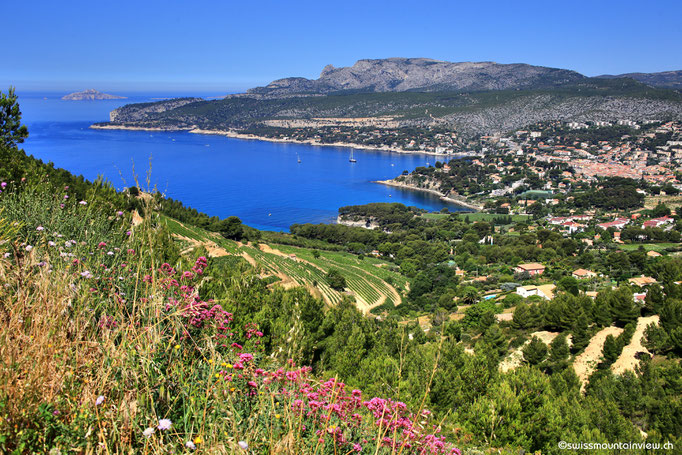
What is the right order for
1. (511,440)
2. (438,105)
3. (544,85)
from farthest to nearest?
1. (544,85)
2. (438,105)
3. (511,440)

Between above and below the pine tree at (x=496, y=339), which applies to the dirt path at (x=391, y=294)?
below

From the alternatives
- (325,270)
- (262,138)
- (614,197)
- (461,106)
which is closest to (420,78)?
(461,106)

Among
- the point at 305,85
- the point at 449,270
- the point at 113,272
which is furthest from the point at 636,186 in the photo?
the point at 305,85

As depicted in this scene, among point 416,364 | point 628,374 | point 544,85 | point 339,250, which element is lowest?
point 339,250

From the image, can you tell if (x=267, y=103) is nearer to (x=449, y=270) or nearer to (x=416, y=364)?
(x=449, y=270)

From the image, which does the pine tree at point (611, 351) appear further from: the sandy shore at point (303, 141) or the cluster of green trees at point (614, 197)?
the sandy shore at point (303, 141)

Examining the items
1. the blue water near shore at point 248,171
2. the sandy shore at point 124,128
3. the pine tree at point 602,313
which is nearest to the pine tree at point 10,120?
the pine tree at point 602,313

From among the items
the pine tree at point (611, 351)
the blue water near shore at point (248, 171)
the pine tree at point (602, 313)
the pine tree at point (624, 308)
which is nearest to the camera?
the pine tree at point (611, 351)
